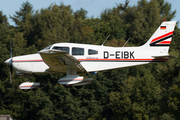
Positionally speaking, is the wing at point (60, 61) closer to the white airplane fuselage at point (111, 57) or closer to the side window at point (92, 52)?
the white airplane fuselage at point (111, 57)

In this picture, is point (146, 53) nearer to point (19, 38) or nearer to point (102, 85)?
point (102, 85)

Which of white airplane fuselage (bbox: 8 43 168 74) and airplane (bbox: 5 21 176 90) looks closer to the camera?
airplane (bbox: 5 21 176 90)

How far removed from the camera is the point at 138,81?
1194 inches

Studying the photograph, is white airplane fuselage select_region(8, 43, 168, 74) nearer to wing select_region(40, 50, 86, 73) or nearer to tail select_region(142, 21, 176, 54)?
tail select_region(142, 21, 176, 54)

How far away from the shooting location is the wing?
11.4 metres

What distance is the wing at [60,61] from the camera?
11.4m

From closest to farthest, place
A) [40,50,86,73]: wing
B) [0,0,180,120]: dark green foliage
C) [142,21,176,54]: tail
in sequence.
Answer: [40,50,86,73]: wing, [142,21,176,54]: tail, [0,0,180,120]: dark green foliage

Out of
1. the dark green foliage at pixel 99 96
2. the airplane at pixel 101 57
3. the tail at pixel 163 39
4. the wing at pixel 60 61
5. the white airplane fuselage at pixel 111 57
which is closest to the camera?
the wing at pixel 60 61

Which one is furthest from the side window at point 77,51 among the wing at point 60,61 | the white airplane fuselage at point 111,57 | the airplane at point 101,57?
the wing at point 60,61

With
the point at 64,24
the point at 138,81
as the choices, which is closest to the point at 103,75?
the point at 138,81

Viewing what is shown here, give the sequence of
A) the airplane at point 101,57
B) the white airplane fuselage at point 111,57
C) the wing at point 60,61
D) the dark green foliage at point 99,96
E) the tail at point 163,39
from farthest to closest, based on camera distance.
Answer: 1. the dark green foliage at point 99,96
2. the tail at point 163,39
3. the white airplane fuselage at point 111,57
4. the airplane at point 101,57
5. the wing at point 60,61

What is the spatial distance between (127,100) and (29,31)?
25.9 metres

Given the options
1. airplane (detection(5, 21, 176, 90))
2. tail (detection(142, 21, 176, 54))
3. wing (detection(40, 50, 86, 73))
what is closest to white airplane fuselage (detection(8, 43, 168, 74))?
airplane (detection(5, 21, 176, 90))

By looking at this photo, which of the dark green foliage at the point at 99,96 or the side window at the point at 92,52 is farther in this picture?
the dark green foliage at the point at 99,96
